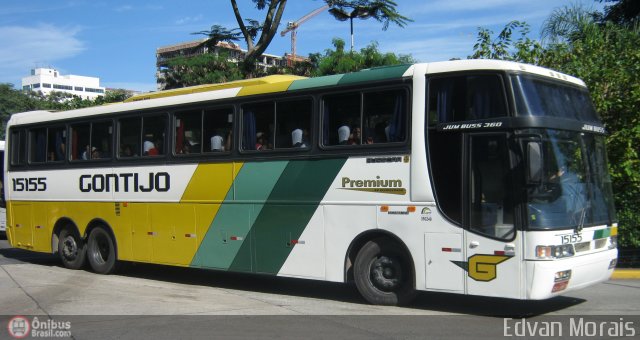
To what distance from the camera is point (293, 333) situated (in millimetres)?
7328

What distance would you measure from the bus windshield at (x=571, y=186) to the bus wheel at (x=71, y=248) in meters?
9.56

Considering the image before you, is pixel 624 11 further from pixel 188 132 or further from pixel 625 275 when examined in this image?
pixel 188 132

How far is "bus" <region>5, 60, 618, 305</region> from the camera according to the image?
25.4 ft

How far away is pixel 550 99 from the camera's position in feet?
26.9

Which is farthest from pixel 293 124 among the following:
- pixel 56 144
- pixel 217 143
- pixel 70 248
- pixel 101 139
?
pixel 70 248

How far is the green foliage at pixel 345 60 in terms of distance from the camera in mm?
26250

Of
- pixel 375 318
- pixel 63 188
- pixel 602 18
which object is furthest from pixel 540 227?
pixel 602 18

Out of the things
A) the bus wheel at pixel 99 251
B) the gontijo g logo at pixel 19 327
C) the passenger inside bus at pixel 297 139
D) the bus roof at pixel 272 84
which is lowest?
the gontijo g logo at pixel 19 327

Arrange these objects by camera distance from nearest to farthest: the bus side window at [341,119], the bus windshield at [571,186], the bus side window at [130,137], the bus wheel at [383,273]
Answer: the bus windshield at [571,186] → the bus wheel at [383,273] → the bus side window at [341,119] → the bus side window at [130,137]

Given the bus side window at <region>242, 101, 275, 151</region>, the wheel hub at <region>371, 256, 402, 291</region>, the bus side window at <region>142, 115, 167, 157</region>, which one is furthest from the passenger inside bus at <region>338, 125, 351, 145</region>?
the bus side window at <region>142, 115, 167, 157</region>

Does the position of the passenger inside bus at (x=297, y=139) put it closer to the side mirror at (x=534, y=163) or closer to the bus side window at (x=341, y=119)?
the bus side window at (x=341, y=119)

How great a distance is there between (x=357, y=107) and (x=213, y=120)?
295 cm

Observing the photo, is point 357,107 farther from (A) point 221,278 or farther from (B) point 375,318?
(A) point 221,278

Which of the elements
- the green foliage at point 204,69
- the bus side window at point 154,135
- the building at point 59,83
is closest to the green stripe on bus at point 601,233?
the bus side window at point 154,135
